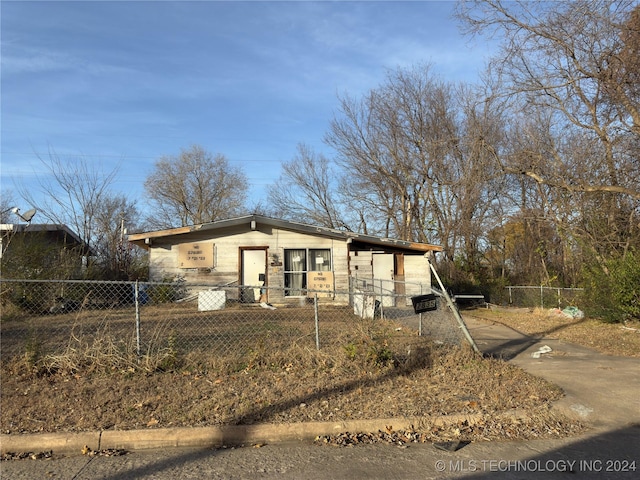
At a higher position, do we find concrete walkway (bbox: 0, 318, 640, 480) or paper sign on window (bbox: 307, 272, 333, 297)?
paper sign on window (bbox: 307, 272, 333, 297)

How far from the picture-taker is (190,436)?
4.52 meters

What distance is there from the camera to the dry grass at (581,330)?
10.0 m

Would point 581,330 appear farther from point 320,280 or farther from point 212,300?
point 212,300

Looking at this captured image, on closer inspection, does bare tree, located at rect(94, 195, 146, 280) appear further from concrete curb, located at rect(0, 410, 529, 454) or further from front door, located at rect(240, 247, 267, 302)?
concrete curb, located at rect(0, 410, 529, 454)

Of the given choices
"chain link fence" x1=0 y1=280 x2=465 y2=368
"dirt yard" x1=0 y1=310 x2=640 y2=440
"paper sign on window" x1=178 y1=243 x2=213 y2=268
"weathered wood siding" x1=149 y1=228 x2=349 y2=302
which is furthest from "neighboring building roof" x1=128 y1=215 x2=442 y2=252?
"dirt yard" x1=0 y1=310 x2=640 y2=440

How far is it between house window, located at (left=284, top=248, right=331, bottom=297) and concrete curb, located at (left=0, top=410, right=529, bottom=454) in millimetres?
12753

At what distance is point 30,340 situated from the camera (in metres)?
6.10

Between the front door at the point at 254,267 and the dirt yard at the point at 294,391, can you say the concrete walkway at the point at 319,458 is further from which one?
the front door at the point at 254,267

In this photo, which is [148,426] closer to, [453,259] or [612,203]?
[612,203]

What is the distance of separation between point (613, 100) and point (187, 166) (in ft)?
118

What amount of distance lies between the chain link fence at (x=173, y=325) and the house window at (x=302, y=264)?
86 centimetres

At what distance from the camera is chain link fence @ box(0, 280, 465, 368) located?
637 cm

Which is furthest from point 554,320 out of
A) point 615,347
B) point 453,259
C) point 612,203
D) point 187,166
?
point 187,166

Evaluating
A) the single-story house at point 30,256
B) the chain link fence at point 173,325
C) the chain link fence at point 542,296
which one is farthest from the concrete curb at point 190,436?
the chain link fence at point 542,296
